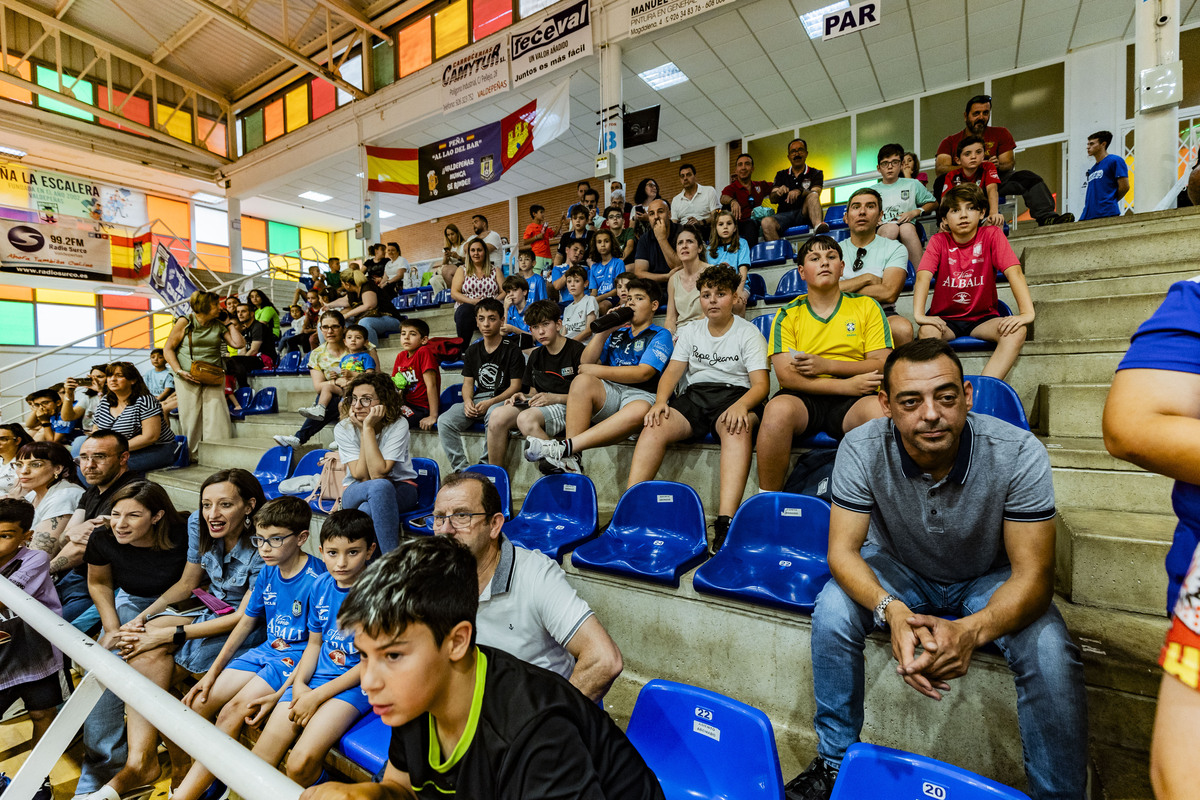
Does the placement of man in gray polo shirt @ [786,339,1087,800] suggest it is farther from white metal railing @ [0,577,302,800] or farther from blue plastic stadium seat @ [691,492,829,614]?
white metal railing @ [0,577,302,800]

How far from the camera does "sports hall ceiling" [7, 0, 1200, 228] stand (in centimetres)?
645

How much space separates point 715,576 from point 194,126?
15103 mm

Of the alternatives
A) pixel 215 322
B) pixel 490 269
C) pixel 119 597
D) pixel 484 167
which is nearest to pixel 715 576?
pixel 119 597

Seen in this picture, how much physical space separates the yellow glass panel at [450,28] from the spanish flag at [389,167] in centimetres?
162

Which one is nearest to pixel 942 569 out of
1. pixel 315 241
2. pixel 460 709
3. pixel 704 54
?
pixel 460 709

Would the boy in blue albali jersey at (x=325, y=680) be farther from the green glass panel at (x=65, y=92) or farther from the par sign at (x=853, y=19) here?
the green glass panel at (x=65, y=92)

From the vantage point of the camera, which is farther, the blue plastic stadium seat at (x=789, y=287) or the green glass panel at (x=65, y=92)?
the green glass panel at (x=65, y=92)

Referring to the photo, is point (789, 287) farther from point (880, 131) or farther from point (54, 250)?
point (54, 250)

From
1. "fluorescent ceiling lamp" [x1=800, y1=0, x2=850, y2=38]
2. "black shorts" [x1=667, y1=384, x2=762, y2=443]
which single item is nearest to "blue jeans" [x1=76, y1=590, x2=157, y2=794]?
"black shorts" [x1=667, y1=384, x2=762, y2=443]

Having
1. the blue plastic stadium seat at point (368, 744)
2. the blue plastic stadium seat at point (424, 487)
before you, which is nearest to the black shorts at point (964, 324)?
the blue plastic stadium seat at point (424, 487)

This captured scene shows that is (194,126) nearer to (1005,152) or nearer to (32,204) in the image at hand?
(32,204)

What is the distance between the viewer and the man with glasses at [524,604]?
149 cm

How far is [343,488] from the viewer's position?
3090mm

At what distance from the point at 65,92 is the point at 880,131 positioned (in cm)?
1390
